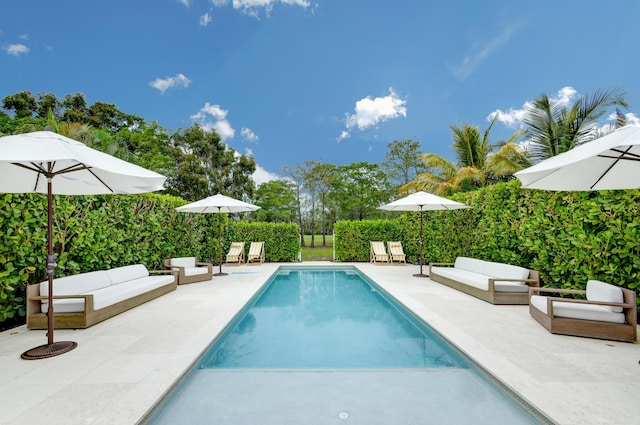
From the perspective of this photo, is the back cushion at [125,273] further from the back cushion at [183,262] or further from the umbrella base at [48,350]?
the umbrella base at [48,350]

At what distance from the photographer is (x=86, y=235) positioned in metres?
5.79

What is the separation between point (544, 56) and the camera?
13.7 metres

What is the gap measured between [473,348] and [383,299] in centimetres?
351

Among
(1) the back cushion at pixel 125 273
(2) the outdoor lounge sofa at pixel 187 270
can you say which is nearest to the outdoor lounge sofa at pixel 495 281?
(2) the outdoor lounge sofa at pixel 187 270

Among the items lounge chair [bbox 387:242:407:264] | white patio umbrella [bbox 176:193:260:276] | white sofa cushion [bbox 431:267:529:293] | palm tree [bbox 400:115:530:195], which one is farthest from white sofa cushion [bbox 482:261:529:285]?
palm tree [bbox 400:115:530:195]

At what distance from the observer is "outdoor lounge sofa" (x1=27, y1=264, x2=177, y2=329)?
4.43 m

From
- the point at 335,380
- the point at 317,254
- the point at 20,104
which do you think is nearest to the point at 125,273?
the point at 335,380

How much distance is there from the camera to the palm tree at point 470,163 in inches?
518

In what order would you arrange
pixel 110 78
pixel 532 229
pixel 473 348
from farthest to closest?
1. pixel 110 78
2. pixel 532 229
3. pixel 473 348

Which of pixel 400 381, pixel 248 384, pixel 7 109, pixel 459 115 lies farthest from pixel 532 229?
pixel 7 109

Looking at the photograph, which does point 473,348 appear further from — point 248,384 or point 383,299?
point 383,299

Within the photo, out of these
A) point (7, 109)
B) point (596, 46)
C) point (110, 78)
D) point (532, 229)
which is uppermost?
point (110, 78)

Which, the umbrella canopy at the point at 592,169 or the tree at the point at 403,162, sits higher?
the tree at the point at 403,162

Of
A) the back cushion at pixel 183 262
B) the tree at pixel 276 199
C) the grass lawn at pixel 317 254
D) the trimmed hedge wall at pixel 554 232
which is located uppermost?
the tree at pixel 276 199
